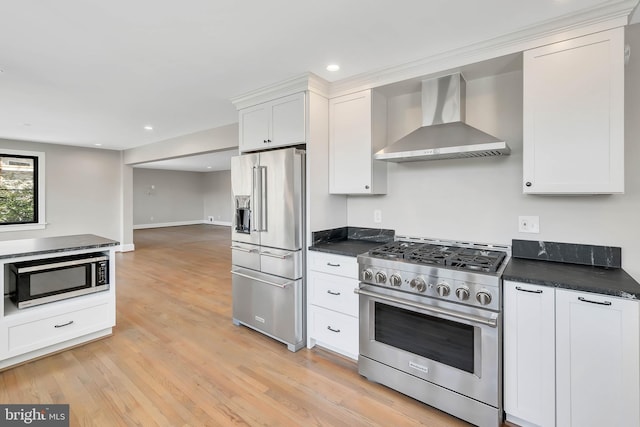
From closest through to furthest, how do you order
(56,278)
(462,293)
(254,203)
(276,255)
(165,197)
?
(462,293) → (56,278) → (276,255) → (254,203) → (165,197)

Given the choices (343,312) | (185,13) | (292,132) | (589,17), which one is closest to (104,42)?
(185,13)

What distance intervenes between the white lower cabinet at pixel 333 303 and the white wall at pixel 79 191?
21.7 feet

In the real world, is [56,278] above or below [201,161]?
below

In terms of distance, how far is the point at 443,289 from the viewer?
193 centimetres

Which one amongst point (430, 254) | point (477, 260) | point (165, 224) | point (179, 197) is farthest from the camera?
point (179, 197)

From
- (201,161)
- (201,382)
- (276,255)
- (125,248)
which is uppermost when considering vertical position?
(201,161)

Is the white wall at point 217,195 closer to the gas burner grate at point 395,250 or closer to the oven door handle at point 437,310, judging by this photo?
the gas burner grate at point 395,250

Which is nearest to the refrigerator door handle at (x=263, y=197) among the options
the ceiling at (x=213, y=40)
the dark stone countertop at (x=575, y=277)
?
the ceiling at (x=213, y=40)

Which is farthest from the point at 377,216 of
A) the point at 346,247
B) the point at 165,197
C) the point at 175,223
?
the point at 175,223

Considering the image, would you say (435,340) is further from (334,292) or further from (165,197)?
(165,197)

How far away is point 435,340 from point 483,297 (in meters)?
0.44

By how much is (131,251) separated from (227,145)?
454 centimetres

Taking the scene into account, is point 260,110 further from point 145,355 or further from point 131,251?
point 131,251

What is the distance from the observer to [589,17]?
1.83 metres
